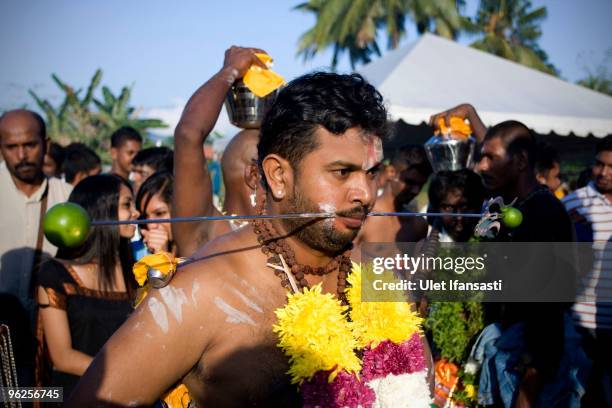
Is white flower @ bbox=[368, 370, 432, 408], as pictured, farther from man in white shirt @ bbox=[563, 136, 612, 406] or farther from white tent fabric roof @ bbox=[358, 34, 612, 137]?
white tent fabric roof @ bbox=[358, 34, 612, 137]

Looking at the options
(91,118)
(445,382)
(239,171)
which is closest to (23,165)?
(239,171)

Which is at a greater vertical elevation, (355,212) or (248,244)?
(355,212)

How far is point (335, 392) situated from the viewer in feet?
6.71

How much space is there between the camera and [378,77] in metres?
11.6

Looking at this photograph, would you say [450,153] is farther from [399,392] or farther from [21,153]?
[21,153]

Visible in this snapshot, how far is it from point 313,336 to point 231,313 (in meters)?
0.32

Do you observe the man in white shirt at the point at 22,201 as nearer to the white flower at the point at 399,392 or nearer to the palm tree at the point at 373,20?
the white flower at the point at 399,392

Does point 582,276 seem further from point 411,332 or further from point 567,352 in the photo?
point 411,332

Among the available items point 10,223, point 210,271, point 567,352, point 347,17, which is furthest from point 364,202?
point 347,17

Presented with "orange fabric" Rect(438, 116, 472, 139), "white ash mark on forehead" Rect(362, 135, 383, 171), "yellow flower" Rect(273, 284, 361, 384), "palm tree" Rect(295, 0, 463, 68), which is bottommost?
"yellow flower" Rect(273, 284, 361, 384)

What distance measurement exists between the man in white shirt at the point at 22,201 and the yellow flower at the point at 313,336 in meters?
2.80

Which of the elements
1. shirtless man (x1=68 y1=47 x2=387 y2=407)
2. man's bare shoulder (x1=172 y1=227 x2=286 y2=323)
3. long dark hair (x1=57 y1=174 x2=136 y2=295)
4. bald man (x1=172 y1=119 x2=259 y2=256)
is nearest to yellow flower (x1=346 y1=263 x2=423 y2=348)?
shirtless man (x1=68 y1=47 x2=387 y2=407)

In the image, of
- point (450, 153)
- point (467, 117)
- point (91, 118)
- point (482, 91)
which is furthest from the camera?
point (91, 118)

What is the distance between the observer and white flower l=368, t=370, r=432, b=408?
91.1 inches
